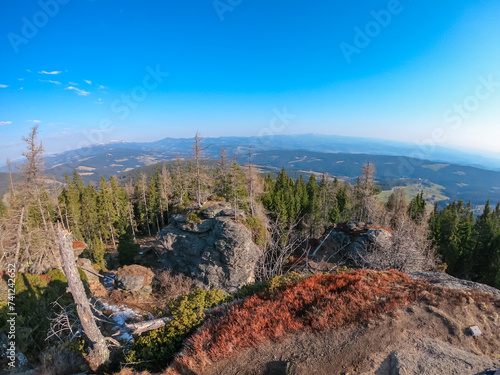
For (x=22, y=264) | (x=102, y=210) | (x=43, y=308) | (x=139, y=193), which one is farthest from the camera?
(x=139, y=193)

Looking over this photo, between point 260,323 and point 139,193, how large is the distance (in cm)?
4686

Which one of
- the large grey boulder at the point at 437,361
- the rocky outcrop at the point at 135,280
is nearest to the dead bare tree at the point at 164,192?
the rocky outcrop at the point at 135,280

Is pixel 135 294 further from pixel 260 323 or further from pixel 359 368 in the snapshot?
pixel 359 368

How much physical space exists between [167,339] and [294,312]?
163 inches

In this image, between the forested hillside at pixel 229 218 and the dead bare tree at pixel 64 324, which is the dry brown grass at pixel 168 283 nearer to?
the forested hillside at pixel 229 218

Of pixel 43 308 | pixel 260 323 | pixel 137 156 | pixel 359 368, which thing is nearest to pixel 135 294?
pixel 43 308

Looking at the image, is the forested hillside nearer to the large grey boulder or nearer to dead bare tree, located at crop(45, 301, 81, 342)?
dead bare tree, located at crop(45, 301, 81, 342)

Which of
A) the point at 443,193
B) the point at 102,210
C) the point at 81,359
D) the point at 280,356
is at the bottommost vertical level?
the point at 443,193

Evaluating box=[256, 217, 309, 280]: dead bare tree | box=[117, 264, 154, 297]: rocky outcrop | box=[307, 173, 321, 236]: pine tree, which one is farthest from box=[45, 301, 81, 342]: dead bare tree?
box=[307, 173, 321, 236]: pine tree

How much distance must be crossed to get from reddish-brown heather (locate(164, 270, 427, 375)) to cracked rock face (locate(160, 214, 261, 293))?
1564cm

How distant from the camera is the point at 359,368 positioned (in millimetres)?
5234

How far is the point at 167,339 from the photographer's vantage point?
730 centimetres

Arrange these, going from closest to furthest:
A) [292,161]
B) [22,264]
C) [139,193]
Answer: [22,264] < [139,193] < [292,161]

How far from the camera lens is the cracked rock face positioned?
79.0 feet
